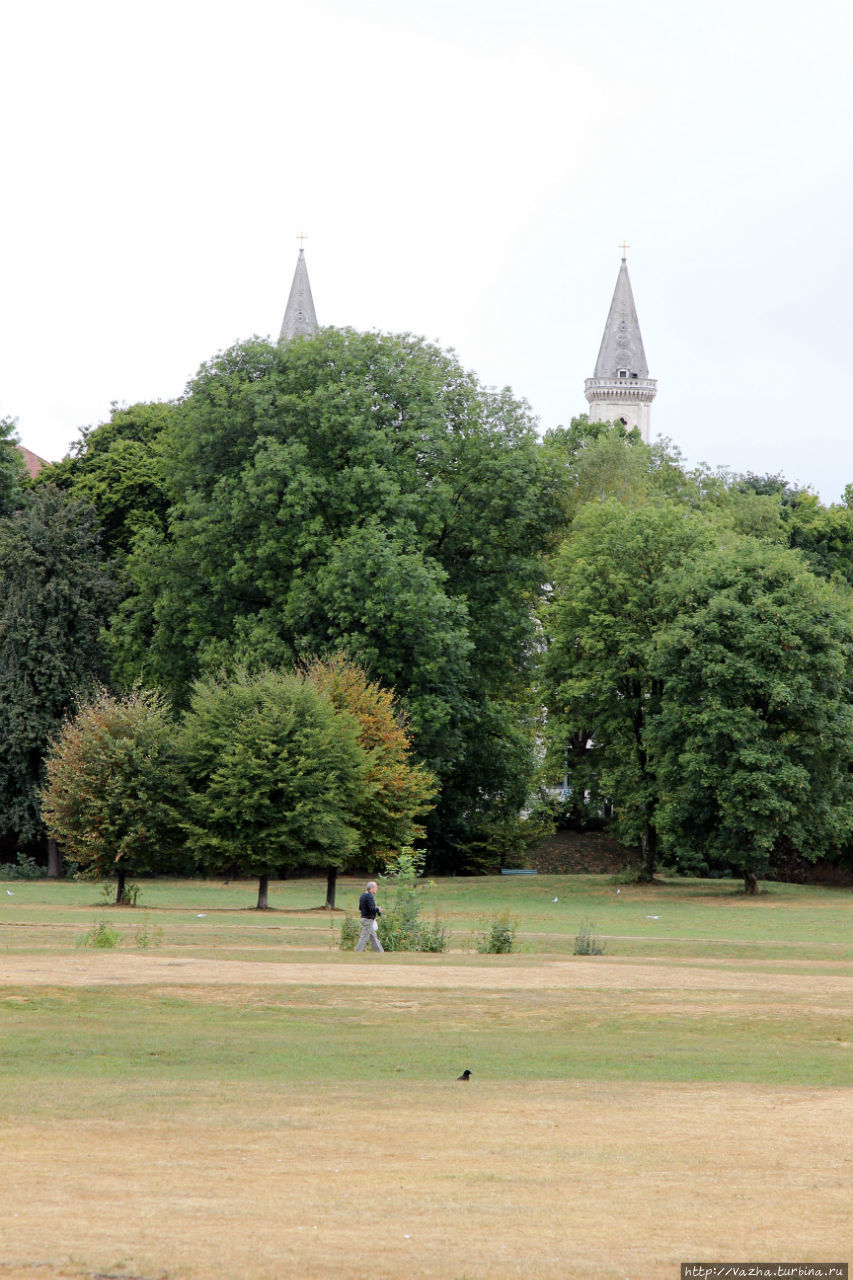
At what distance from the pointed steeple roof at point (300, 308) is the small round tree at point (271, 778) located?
88218mm

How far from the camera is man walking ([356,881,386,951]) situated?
31.1 metres

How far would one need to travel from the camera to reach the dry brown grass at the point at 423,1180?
10094mm

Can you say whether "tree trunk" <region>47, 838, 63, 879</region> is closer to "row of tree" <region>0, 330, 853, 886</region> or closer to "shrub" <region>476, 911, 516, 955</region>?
"row of tree" <region>0, 330, 853, 886</region>

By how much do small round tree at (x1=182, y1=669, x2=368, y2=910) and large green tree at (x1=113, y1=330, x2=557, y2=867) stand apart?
8830 millimetres

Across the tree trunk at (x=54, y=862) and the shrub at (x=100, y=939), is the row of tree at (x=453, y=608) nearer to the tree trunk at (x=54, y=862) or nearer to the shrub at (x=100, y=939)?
the tree trunk at (x=54, y=862)

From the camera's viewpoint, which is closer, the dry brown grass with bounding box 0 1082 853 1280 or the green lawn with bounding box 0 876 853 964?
the dry brown grass with bounding box 0 1082 853 1280

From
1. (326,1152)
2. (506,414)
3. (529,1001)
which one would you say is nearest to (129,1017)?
(529,1001)

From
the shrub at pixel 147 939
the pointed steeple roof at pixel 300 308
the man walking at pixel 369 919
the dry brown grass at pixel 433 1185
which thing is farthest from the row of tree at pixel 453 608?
the pointed steeple roof at pixel 300 308

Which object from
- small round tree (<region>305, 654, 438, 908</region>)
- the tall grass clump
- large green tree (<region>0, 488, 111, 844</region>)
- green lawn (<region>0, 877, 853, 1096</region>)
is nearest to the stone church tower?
large green tree (<region>0, 488, 111, 844</region>)

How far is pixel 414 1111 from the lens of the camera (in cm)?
1575

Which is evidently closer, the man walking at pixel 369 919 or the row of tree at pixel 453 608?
the man walking at pixel 369 919

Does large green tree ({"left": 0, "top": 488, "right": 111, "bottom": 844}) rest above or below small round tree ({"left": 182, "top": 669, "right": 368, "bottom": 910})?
above

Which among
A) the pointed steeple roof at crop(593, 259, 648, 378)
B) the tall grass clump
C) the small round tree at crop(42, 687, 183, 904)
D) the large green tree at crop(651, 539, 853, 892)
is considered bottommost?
the tall grass clump

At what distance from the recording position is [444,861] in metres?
67.5
